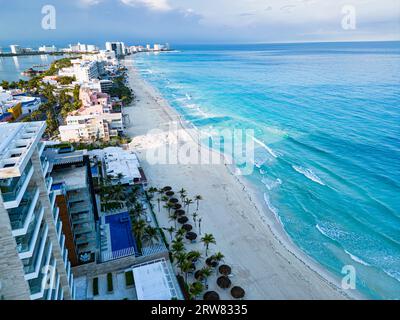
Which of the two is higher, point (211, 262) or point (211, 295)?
point (211, 262)

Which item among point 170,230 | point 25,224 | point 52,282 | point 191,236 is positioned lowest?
point 191,236

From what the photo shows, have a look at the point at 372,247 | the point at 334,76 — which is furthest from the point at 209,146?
the point at 334,76

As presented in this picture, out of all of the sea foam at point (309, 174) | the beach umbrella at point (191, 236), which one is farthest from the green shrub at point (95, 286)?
the sea foam at point (309, 174)

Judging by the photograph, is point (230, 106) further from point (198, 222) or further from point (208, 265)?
point (208, 265)

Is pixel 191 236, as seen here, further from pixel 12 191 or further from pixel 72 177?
pixel 12 191

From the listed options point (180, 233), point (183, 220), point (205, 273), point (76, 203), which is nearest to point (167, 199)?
point (183, 220)

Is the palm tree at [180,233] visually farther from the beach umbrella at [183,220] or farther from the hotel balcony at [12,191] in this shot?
the hotel balcony at [12,191]
